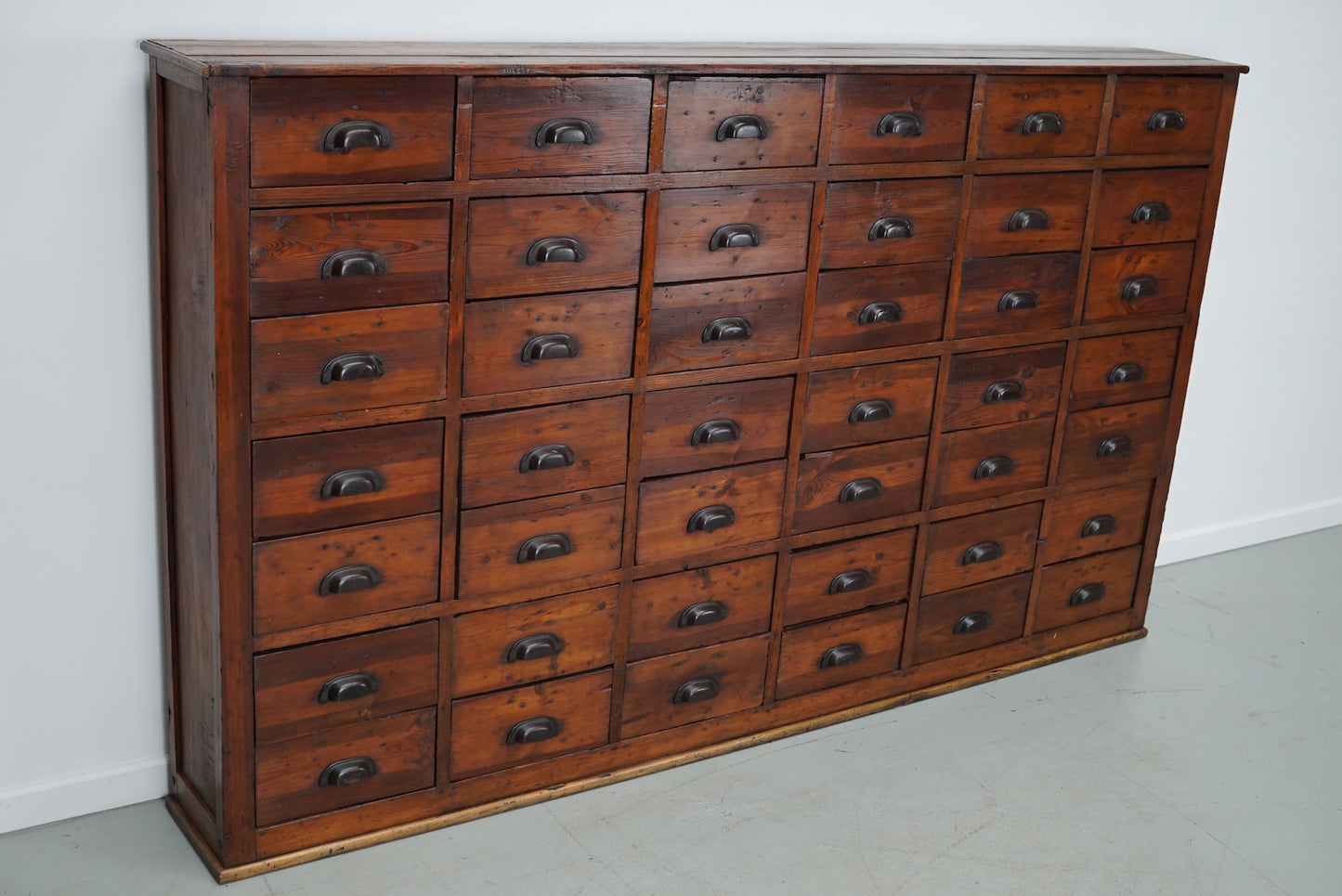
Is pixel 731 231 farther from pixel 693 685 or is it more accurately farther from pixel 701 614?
pixel 693 685

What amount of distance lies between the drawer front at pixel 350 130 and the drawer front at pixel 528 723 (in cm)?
107

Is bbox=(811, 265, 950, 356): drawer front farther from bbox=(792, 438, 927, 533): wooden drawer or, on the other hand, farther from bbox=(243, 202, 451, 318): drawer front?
bbox=(243, 202, 451, 318): drawer front

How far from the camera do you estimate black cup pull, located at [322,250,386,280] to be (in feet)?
7.83

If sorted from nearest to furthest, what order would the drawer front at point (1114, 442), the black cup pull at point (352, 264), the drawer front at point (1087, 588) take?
1. the black cup pull at point (352, 264)
2. the drawer front at point (1114, 442)
3. the drawer front at point (1087, 588)

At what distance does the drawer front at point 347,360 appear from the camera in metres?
2.39

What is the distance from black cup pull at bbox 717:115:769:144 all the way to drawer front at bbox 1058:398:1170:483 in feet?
4.08

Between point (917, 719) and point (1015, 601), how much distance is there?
1.48 ft

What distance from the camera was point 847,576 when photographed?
10.7ft

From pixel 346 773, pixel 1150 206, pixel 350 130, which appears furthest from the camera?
pixel 1150 206

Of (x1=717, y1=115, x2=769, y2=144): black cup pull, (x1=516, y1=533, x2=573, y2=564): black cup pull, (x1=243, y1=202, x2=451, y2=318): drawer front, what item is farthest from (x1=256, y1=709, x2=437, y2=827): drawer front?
(x1=717, y1=115, x2=769, y2=144): black cup pull

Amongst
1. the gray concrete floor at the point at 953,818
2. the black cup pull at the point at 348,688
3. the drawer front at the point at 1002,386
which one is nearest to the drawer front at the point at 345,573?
the black cup pull at the point at 348,688

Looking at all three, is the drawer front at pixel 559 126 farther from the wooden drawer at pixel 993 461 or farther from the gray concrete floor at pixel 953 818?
the gray concrete floor at pixel 953 818

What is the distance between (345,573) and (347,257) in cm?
59

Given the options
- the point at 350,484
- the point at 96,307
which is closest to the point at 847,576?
the point at 350,484
